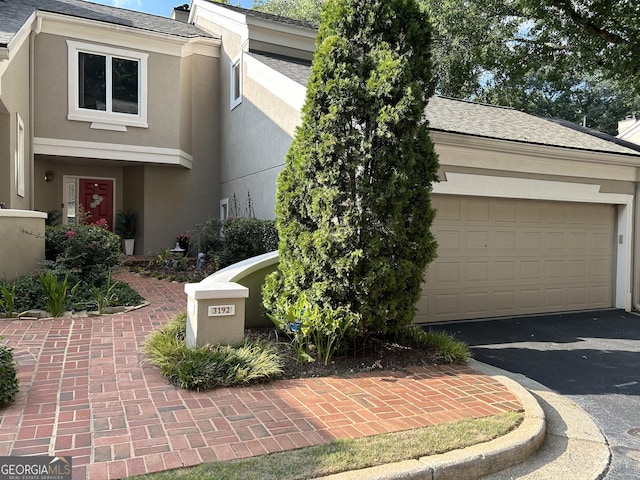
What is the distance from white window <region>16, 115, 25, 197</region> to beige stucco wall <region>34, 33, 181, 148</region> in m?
1.16

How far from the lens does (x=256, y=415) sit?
3982 mm

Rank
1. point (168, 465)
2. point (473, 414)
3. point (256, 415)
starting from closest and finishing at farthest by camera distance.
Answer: point (168, 465)
point (256, 415)
point (473, 414)

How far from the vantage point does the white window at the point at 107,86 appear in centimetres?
1240

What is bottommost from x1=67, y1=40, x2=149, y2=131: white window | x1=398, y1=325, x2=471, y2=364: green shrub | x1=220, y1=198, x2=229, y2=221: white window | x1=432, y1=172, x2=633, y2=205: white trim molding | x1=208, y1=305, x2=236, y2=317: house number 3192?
x1=398, y1=325, x2=471, y2=364: green shrub

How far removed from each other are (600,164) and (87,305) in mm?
9900

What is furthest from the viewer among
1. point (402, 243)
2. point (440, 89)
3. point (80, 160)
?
point (440, 89)

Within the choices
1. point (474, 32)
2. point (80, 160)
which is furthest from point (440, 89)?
point (80, 160)

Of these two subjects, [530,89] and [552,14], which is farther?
[530,89]

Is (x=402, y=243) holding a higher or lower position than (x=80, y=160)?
lower

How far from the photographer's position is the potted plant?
1441cm

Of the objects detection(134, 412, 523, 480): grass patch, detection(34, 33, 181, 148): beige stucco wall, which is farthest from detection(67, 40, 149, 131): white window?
detection(134, 412, 523, 480): grass patch

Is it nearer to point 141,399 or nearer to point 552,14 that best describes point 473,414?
point 141,399

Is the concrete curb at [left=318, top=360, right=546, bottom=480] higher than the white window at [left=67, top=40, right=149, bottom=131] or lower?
lower

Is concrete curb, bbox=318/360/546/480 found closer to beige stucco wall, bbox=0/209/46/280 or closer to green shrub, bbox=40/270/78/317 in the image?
green shrub, bbox=40/270/78/317
